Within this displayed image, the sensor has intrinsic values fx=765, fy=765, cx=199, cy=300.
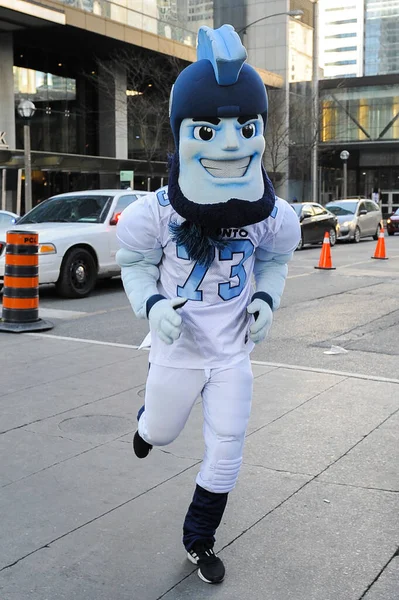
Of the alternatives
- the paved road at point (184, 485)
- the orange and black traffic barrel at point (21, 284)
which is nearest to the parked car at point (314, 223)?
the orange and black traffic barrel at point (21, 284)

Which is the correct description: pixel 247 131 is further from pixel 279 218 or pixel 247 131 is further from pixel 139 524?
pixel 139 524

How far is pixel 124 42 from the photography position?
108ft

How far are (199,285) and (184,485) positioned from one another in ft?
4.75

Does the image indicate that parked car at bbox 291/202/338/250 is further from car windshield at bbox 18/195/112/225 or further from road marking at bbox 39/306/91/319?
road marking at bbox 39/306/91/319

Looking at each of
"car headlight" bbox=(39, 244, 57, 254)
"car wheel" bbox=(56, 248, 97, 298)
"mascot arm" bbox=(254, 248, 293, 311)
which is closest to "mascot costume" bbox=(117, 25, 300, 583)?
"mascot arm" bbox=(254, 248, 293, 311)

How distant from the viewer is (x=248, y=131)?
3203 mm

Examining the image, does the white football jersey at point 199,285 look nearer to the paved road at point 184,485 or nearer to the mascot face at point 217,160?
the mascot face at point 217,160

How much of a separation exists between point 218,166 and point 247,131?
0.69 feet

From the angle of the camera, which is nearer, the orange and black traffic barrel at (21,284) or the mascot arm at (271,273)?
the mascot arm at (271,273)

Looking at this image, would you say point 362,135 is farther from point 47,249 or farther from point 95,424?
point 95,424

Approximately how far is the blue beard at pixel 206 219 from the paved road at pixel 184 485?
4.41ft

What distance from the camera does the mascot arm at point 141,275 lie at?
3.29 meters

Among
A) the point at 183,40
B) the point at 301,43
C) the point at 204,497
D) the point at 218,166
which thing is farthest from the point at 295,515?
the point at 301,43

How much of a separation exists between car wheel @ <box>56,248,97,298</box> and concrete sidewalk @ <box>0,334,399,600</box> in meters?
5.70
